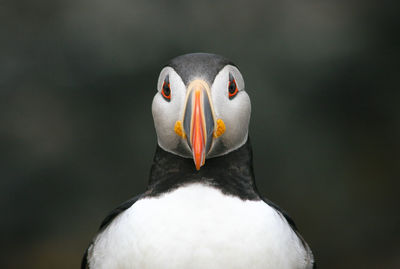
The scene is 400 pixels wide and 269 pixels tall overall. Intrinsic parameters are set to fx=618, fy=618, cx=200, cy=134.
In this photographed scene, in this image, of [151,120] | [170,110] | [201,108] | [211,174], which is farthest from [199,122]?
[151,120]

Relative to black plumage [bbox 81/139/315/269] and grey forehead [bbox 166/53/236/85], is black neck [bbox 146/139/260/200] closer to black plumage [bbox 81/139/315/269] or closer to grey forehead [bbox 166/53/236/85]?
black plumage [bbox 81/139/315/269]

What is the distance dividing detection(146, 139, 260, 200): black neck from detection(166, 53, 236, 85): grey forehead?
0.30 m

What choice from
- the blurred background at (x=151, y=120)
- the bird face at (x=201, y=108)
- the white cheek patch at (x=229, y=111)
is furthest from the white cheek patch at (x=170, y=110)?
the blurred background at (x=151, y=120)

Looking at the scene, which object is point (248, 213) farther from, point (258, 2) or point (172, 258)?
point (258, 2)

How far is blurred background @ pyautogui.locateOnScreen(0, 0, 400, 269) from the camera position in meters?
4.09

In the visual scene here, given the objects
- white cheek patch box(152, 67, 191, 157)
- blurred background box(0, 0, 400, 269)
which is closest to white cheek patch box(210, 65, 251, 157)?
white cheek patch box(152, 67, 191, 157)

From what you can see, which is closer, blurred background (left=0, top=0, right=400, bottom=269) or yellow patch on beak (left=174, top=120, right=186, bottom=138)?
yellow patch on beak (left=174, top=120, right=186, bottom=138)

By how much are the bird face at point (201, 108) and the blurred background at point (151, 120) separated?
206 cm

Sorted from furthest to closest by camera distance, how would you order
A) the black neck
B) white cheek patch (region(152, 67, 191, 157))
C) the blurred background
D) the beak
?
the blurred background → the black neck → white cheek patch (region(152, 67, 191, 157)) → the beak

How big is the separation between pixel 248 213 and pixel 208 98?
0.41 metres

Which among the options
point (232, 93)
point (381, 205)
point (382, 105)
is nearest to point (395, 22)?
point (382, 105)

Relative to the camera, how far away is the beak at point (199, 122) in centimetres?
182

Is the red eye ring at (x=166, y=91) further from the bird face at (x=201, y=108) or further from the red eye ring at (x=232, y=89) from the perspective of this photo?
the red eye ring at (x=232, y=89)

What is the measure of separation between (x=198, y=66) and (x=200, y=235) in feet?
1.76
